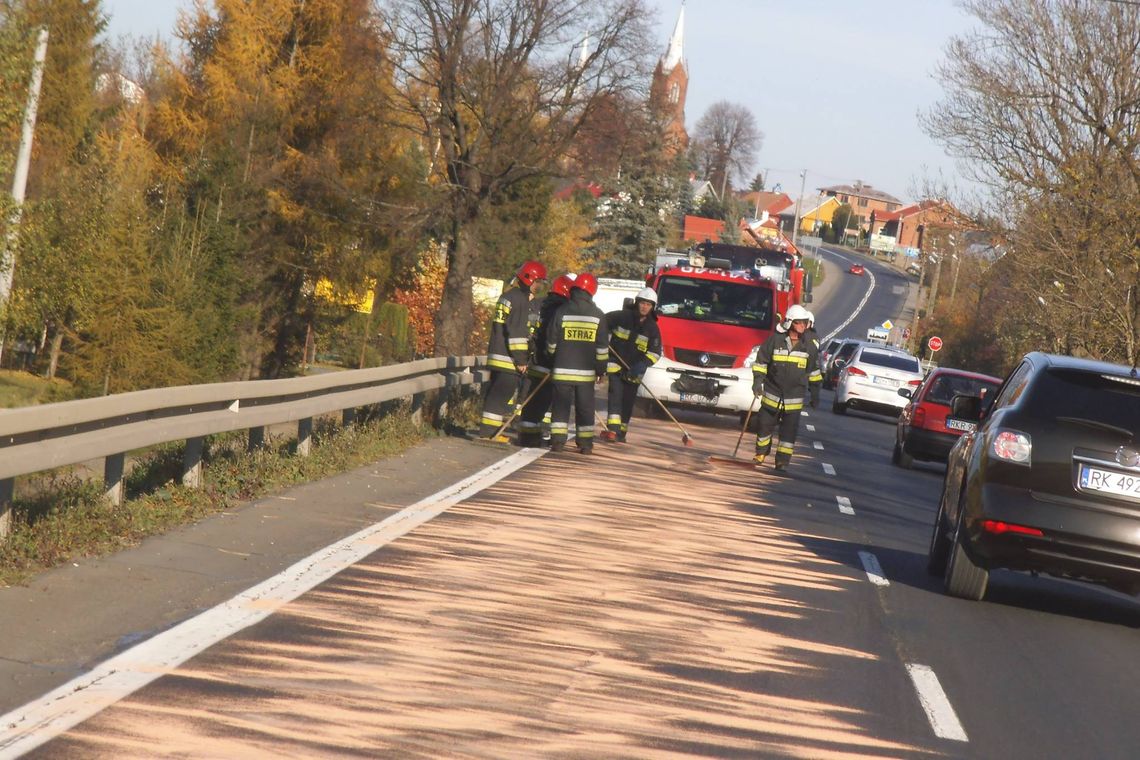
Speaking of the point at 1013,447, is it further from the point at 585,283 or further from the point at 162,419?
the point at 585,283

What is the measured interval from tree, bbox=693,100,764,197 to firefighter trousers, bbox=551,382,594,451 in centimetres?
14868

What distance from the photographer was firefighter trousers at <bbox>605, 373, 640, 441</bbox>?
2028cm

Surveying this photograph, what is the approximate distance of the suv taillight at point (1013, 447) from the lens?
10.1 m

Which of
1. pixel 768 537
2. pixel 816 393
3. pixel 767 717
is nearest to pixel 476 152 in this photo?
pixel 816 393

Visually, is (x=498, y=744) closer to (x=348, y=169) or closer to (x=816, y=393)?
(x=816, y=393)

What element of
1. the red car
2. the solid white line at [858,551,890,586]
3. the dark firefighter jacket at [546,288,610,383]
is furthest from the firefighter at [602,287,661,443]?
the solid white line at [858,551,890,586]

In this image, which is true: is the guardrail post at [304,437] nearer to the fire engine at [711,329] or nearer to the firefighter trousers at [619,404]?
the firefighter trousers at [619,404]

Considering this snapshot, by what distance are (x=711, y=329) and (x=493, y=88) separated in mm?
10467

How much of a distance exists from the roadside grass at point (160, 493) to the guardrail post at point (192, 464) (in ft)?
0.27

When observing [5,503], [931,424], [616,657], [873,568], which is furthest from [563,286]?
[616,657]

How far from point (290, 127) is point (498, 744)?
36.9 m

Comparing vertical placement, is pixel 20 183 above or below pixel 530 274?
above

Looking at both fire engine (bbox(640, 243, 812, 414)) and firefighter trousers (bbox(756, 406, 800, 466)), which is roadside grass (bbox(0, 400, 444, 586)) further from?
fire engine (bbox(640, 243, 812, 414))

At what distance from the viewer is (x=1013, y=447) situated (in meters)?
10.1
